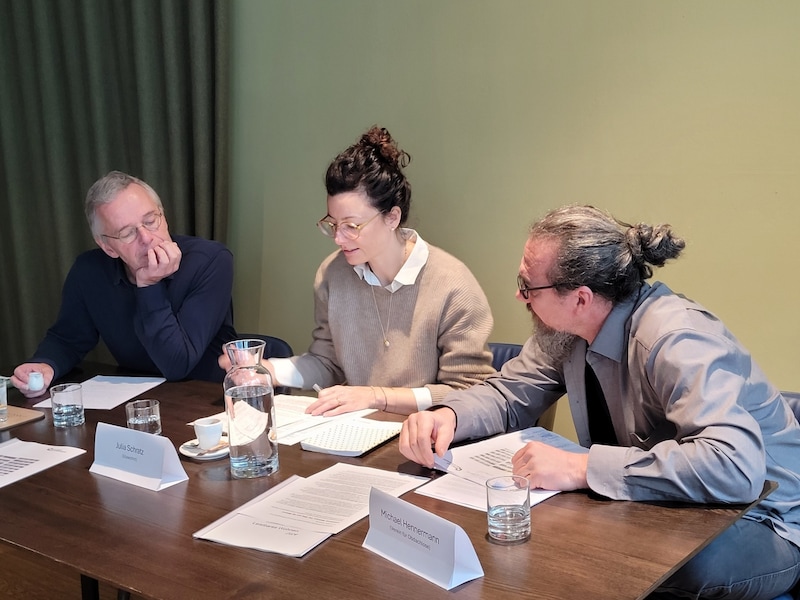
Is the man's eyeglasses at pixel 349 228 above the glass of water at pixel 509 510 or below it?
above

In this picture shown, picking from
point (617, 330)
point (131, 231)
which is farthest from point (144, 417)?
point (617, 330)

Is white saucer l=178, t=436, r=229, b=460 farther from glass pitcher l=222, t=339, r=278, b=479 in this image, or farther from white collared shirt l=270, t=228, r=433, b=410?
white collared shirt l=270, t=228, r=433, b=410

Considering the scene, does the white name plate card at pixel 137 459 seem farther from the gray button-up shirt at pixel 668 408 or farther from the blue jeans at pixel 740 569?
the blue jeans at pixel 740 569

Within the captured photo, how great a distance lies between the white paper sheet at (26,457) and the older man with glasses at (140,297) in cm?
45

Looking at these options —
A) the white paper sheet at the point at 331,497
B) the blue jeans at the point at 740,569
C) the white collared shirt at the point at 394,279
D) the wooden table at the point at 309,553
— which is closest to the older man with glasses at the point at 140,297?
the white collared shirt at the point at 394,279

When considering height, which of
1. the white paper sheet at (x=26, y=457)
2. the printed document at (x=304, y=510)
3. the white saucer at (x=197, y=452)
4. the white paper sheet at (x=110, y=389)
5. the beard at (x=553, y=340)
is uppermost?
the beard at (x=553, y=340)

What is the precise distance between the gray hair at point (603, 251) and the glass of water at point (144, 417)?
0.94 meters

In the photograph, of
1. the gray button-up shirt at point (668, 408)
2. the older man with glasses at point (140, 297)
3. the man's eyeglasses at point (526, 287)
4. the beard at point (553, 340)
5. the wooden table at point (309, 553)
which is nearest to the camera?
the wooden table at point (309, 553)

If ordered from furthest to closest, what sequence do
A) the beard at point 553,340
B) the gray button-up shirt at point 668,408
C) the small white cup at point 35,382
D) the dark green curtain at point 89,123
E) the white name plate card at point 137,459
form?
the dark green curtain at point 89,123
the small white cup at point 35,382
the beard at point 553,340
the white name plate card at point 137,459
the gray button-up shirt at point 668,408

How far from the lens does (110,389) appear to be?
2232 millimetres

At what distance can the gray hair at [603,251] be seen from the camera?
161 cm

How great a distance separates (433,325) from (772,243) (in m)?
0.95

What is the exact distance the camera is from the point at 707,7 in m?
2.19

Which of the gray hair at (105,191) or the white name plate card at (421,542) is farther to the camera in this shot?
the gray hair at (105,191)
